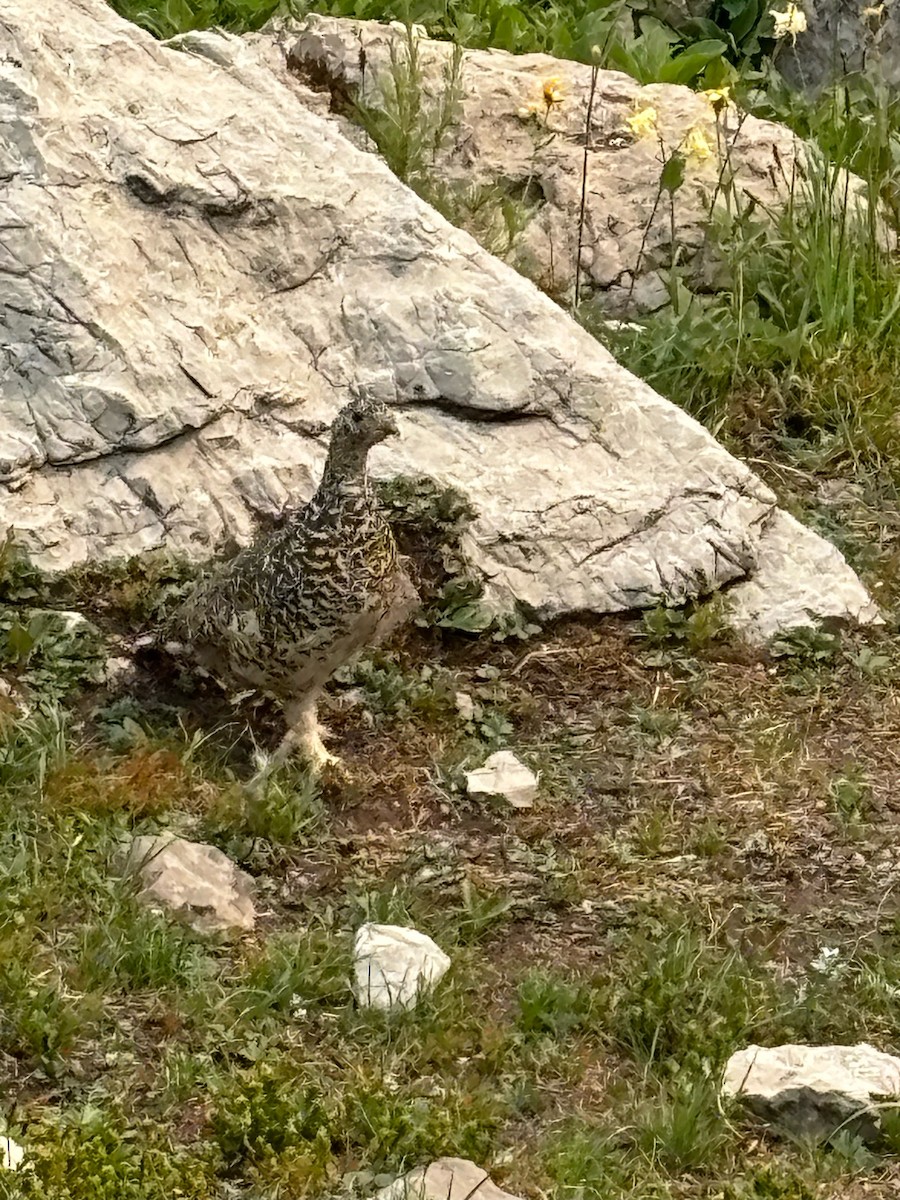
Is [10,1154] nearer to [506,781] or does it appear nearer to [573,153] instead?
[506,781]

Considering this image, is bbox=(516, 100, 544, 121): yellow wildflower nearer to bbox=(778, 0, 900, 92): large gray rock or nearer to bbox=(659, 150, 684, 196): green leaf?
bbox=(659, 150, 684, 196): green leaf

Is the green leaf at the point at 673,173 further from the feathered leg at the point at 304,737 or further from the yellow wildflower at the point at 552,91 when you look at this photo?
the feathered leg at the point at 304,737

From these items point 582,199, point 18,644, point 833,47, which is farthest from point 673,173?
point 18,644

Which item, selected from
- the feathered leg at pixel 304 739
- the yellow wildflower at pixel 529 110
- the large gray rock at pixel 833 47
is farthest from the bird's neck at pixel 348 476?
the large gray rock at pixel 833 47

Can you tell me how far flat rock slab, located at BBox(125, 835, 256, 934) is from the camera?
4.56 meters

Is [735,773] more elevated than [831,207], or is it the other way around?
[831,207]

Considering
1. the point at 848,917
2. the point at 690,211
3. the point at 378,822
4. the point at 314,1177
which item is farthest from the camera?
the point at 690,211

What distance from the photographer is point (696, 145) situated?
755 cm

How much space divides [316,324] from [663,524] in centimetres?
186

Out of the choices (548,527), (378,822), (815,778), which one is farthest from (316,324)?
(815,778)

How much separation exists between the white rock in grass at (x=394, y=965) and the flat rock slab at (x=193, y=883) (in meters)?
0.42

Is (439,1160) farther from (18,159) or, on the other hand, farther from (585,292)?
(585,292)

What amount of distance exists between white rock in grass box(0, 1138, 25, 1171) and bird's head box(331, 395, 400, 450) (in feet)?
8.08

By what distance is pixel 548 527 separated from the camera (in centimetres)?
639
